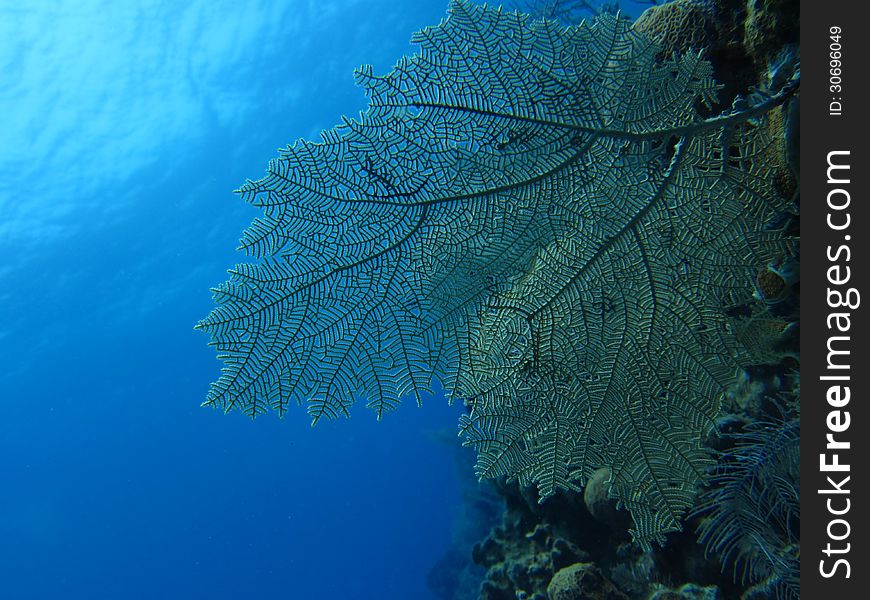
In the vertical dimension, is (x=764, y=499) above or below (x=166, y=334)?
below

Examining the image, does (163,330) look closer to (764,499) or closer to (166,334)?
(166,334)

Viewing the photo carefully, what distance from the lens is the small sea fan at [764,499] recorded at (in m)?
2.87

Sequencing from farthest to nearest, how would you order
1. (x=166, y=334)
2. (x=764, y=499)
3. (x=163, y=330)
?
(x=166, y=334) → (x=163, y=330) → (x=764, y=499)

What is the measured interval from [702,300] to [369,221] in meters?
1.65

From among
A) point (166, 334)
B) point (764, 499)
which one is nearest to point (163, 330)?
point (166, 334)

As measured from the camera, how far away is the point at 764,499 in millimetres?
3055

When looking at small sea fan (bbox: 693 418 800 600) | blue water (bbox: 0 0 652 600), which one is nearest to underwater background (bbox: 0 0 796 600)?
blue water (bbox: 0 0 652 600)

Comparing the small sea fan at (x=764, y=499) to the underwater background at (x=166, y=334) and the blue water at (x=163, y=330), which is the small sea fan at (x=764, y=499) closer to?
the underwater background at (x=166, y=334)

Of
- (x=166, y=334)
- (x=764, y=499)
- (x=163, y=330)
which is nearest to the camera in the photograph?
(x=764, y=499)

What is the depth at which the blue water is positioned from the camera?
20.3 metres

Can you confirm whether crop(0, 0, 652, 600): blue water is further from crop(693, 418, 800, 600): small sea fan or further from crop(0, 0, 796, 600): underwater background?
crop(693, 418, 800, 600): small sea fan

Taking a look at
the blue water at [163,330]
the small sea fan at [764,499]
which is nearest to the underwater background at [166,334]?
the blue water at [163,330]

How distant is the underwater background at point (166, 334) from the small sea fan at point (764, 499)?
785 centimetres

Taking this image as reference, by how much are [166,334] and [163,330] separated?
82cm
